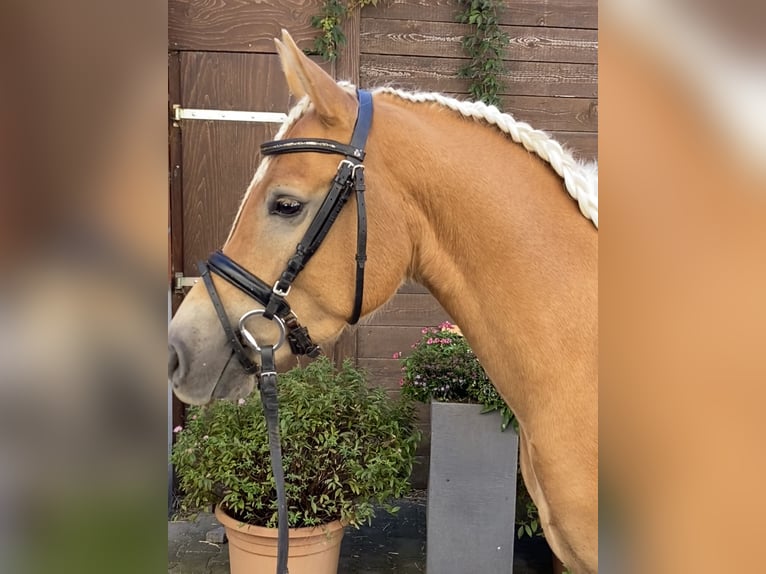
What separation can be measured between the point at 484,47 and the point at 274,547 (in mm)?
3108

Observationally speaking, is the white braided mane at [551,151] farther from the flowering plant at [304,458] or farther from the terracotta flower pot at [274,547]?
the terracotta flower pot at [274,547]

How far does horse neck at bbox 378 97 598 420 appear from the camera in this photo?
1.36 meters

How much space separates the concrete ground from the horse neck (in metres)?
2.05

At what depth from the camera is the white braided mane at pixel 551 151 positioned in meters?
1.41

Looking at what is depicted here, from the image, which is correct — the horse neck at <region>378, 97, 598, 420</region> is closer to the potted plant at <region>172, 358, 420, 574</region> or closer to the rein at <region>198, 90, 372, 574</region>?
the rein at <region>198, 90, 372, 574</region>

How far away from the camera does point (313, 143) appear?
1414mm

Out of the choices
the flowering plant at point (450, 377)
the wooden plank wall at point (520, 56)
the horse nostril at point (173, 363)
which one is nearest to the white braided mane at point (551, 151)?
the horse nostril at point (173, 363)

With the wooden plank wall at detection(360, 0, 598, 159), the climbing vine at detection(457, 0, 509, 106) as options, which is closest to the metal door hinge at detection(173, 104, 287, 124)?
the wooden plank wall at detection(360, 0, 598, 159)

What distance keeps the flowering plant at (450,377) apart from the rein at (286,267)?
Answer: 1.36 m
